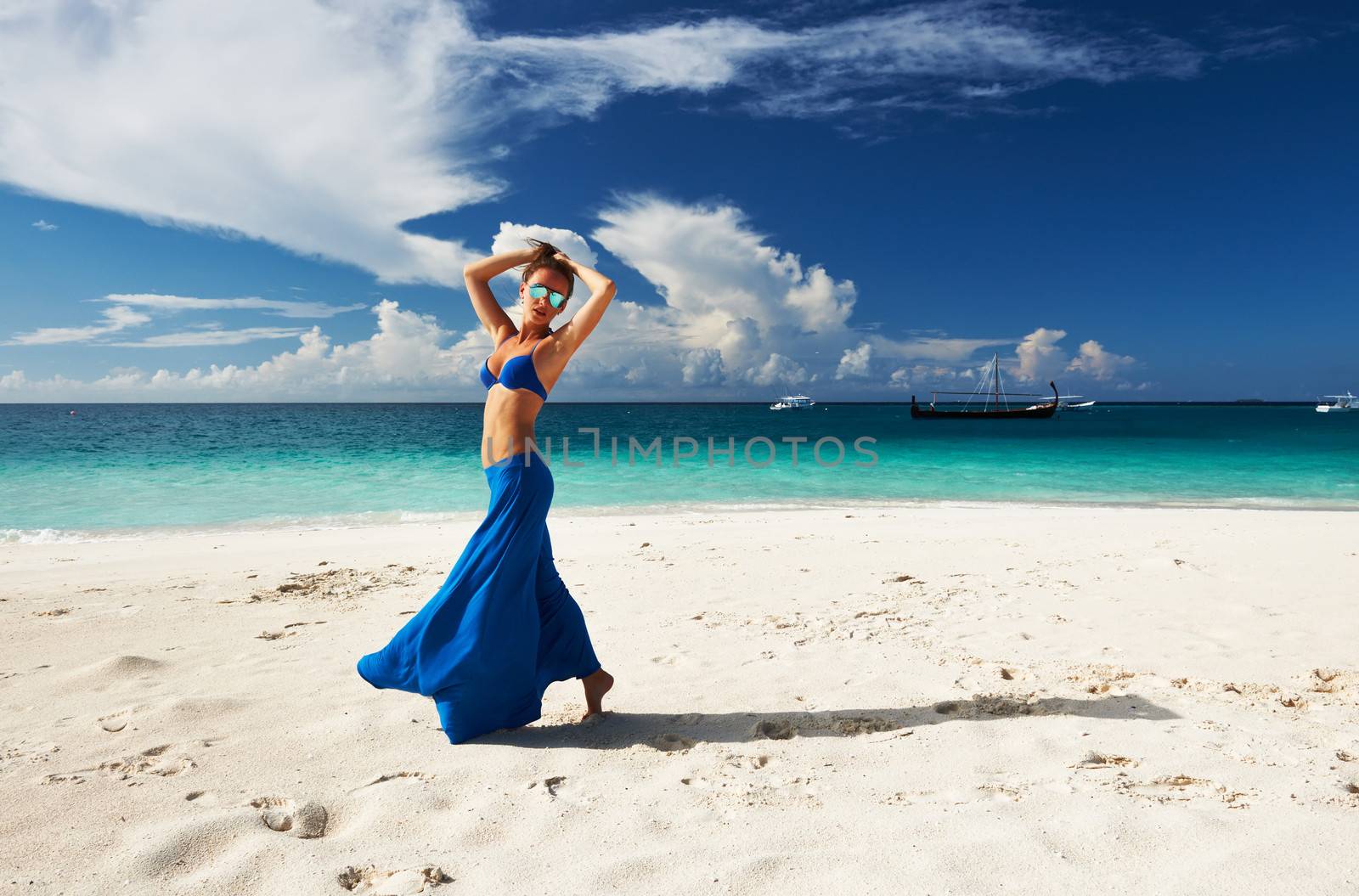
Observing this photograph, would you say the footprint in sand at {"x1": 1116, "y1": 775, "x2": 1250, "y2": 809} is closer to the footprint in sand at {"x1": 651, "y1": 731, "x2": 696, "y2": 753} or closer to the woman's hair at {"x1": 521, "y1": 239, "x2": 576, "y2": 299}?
the footprint in sand at {"x1": 651, "y1": 731, "x2": 696, "y2": 753}

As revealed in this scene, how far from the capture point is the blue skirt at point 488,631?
133 inches

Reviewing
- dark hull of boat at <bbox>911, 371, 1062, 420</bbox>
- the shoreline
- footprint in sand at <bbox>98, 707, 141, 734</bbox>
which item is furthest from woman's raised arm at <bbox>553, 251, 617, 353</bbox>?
dark hull of boat at <bbox>911, 371, 1062, 420</bbox>

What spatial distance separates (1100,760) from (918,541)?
6.25 metres

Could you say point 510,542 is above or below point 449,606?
above

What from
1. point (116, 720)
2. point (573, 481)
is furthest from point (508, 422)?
point (573, 481)

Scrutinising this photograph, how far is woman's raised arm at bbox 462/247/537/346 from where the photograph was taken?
3775 mm

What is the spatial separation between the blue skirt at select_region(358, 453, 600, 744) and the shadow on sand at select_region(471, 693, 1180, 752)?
0.21 metres

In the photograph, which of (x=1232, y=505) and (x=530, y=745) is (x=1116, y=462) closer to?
(x=1232, y=505)

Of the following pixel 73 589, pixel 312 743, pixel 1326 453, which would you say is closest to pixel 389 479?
pixel 73 589

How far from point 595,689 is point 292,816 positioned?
1.52 m

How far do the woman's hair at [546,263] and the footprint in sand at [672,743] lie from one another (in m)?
2.32

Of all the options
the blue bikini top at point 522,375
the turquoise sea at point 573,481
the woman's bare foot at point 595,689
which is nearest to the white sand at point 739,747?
the woman's bare foot at point 595,689

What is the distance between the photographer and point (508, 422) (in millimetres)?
3488

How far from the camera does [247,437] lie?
4644 centimetres
